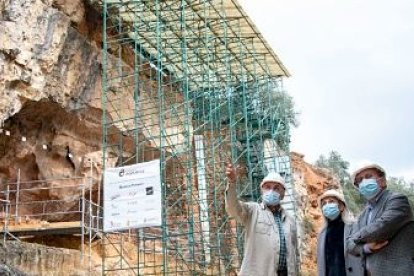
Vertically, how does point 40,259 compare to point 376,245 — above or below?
above

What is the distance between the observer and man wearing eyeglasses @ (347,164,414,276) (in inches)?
143

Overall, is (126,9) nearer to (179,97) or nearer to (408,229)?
(179,97)

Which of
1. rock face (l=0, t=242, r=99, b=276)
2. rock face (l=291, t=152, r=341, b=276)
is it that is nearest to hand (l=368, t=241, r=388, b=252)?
rock face (l=0, t=242, r=99, b=276)

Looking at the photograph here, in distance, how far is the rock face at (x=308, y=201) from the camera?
18141mm

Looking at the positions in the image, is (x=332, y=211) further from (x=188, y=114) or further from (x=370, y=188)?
(x=188, y=114)

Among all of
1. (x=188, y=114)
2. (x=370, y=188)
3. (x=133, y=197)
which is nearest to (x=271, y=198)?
(x=370, y=188)

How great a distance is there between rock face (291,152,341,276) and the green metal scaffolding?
1833mm

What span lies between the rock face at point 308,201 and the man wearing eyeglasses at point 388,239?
13.4 metres

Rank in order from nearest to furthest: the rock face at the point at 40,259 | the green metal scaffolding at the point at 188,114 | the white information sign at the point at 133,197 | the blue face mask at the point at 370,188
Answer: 1. the blue face mask at the point at 370,188
2. the rock face at the point at 40,259
3. the white information sign at the point at 133,197
4. the green metal scaffolding at the point at 188,114

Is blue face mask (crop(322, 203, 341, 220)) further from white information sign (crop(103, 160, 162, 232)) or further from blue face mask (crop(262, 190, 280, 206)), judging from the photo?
white information sign (crop(103, 160, 162, 232))

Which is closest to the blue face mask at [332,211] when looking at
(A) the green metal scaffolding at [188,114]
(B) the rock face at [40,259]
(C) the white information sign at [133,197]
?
(C) the white information sign at [133,197]

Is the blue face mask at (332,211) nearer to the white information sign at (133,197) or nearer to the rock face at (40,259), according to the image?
the white information sign at (133,197)

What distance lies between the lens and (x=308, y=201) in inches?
779

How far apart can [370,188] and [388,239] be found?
44cm
